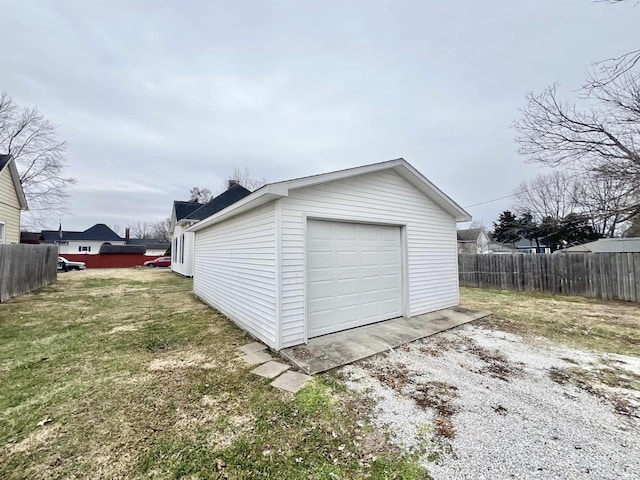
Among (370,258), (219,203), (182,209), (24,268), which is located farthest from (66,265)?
(370,258)

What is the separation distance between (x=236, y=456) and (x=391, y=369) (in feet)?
7.61

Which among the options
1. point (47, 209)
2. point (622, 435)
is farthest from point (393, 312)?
point (47, 209)

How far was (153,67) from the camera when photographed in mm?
7859

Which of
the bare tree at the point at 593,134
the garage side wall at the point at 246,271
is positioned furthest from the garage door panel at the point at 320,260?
the bare tree at the point at 593,134

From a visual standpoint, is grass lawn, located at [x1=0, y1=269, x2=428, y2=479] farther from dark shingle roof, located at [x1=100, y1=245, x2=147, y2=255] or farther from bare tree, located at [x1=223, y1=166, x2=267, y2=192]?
dark shingle roof, located at [x1=100, y1=245, x2=147, y2=255]

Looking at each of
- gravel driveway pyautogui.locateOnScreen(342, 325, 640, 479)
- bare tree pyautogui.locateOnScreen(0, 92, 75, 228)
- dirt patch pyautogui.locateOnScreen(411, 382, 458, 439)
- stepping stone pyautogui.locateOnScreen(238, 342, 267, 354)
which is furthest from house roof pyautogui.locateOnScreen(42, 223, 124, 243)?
dirt patch pyautogui.locateOnScreen(411, 382, 458, 439)

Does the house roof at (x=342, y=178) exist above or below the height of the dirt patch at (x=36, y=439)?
above

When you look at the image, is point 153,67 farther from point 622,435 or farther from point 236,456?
point 622,435

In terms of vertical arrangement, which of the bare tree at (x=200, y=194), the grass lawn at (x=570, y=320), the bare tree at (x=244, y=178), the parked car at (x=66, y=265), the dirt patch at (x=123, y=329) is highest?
the bare tree at (x=244, y=178)

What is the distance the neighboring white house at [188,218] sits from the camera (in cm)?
1541

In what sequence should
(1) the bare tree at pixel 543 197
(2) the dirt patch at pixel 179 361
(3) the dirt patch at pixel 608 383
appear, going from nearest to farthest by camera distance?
(3) the dirt patch at pixel 608 383, (2) the dirt patch at pixel 179 361, (1) the bare tree at pixel 543 197

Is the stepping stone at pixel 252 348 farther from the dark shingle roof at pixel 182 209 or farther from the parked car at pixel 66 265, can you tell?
the parked car at pixel 66 265

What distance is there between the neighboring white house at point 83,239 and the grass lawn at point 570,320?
43.1 metres

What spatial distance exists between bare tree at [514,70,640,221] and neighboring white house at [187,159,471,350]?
5787 millimetres
